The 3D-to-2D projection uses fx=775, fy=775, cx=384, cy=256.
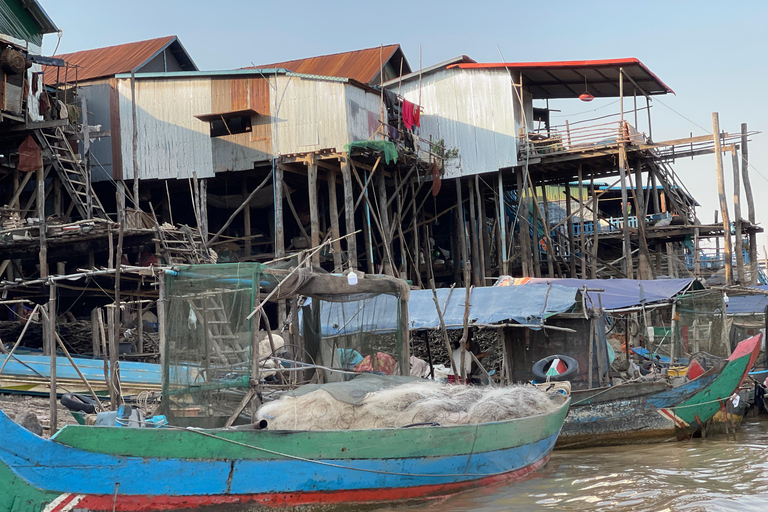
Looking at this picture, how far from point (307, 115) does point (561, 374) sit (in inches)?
413

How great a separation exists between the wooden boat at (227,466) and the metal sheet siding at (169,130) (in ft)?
45.5

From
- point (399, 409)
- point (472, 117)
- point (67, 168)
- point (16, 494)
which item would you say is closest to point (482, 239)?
point (472, 117)

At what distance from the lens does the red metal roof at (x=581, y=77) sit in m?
21.0

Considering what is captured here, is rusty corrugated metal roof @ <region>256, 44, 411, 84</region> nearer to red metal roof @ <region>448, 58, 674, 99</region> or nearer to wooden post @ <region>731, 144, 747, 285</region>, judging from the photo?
red metal roof @ <region>448, 58, 674, 99</region>

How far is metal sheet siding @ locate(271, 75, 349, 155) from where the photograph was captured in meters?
19.6

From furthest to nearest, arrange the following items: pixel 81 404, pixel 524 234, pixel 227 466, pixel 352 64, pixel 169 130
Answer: pixel 352 64 < pixel 524 234 < pixel 169 130 < pixel 81 404 < pixel 227 466

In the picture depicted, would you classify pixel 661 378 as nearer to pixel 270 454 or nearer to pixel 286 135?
pixel 270 454

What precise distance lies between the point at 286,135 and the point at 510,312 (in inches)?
373

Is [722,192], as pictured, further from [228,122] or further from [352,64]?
[228,122]

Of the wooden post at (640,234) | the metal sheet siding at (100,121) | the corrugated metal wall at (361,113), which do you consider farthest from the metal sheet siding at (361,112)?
the wooden post at (640,234)

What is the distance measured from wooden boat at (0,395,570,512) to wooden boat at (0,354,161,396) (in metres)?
5.85

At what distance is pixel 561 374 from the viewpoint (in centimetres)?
1220

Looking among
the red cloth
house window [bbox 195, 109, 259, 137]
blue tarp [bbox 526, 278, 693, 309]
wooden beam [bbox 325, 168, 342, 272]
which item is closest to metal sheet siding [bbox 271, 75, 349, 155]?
house window [bbox 195, 109, 259, 137]

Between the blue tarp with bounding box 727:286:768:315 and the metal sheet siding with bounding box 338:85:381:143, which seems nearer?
the blue tarp with bounding box 727:286:768:315
